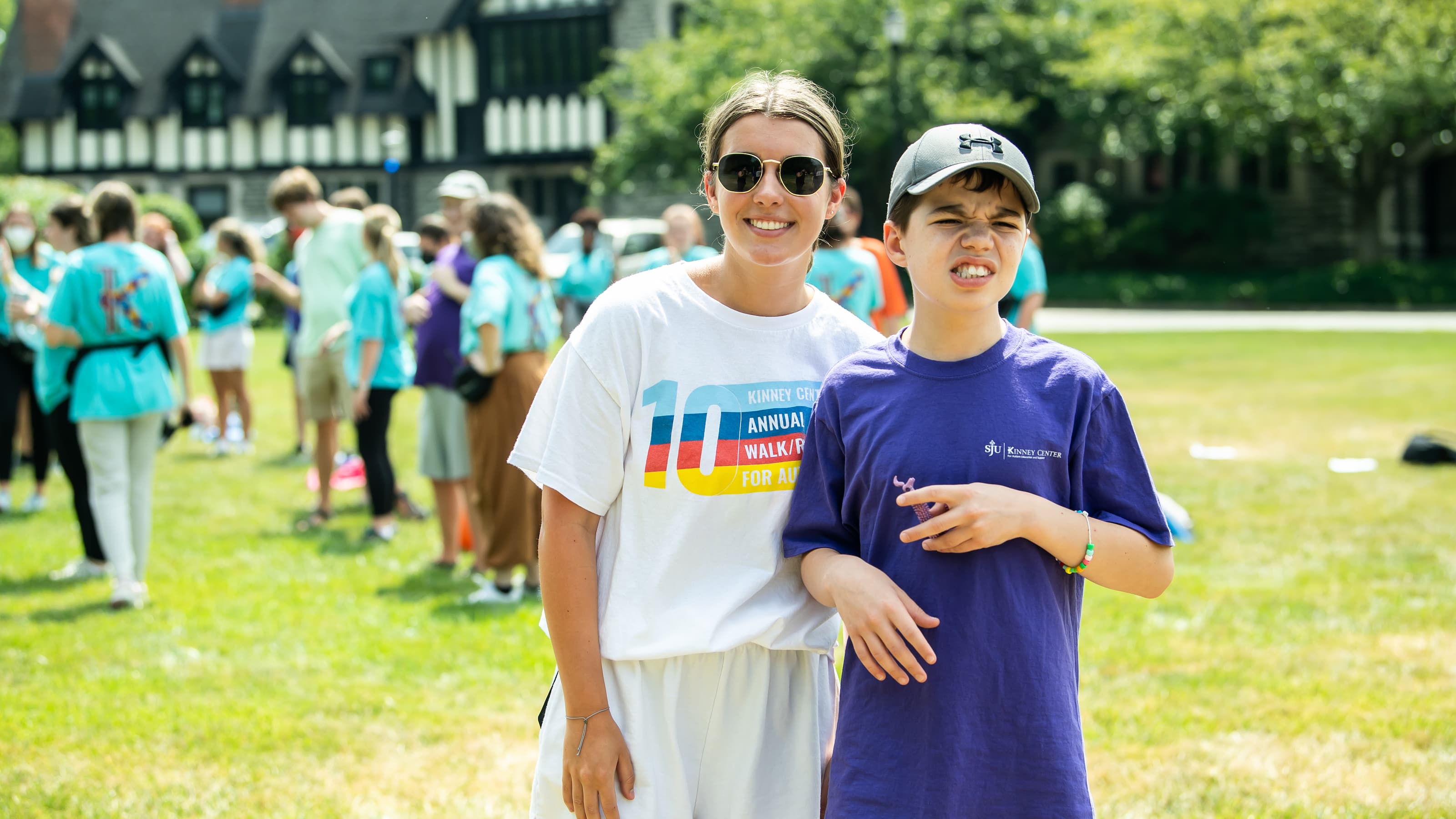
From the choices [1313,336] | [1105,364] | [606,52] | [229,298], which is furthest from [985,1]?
[229,298]

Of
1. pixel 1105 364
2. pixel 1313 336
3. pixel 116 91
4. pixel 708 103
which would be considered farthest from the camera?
pixel 116 91

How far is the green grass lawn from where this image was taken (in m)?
4.41

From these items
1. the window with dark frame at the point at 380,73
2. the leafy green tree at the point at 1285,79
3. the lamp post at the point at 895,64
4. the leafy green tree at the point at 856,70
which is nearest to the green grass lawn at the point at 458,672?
the lamp post at the point at 895,64

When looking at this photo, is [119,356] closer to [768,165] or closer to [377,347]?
[377,347]

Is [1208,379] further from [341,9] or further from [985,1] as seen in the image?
[341,9]

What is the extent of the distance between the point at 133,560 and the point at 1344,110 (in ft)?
94.1

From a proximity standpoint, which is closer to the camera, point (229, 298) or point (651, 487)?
point (651, 487)

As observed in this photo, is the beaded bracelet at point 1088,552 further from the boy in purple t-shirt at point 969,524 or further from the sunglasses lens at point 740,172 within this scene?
the sunglasses lens at point 740,172

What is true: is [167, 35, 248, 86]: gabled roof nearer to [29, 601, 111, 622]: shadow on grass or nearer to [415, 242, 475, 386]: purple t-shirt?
[415, 242, 475, 386]: purple t-shirt

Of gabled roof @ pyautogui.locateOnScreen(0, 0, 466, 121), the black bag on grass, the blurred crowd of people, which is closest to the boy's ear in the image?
the blurred crowd of people

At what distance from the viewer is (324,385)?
29.8ft

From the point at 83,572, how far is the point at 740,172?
6.57m

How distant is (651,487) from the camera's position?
93.3 inches

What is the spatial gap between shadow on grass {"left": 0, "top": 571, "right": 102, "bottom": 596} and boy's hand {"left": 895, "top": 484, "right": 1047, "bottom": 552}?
6.64 meters
